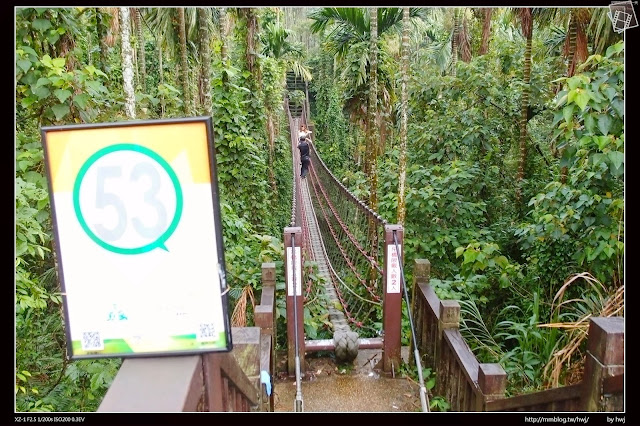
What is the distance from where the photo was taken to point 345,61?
21.5 feet

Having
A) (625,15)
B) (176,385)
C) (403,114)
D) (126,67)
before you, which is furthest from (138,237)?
(403,114)

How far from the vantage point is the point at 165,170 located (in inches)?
32.2

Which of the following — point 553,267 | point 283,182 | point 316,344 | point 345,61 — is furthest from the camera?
point 283,182

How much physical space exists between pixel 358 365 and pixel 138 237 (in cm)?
251

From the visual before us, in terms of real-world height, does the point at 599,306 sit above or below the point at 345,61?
below

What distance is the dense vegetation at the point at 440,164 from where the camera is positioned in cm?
238

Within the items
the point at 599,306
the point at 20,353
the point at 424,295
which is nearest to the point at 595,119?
the point at 599,306

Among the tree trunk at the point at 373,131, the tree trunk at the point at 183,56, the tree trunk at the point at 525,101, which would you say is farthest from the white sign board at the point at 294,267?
the tree trunk at the point at 525,101

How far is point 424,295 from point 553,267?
131 cm

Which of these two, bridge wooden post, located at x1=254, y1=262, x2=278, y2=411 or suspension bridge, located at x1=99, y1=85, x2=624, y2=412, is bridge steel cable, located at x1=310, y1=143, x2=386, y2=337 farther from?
bridge wooden post, located at x1=254, y1=262, x2=278, y2=411

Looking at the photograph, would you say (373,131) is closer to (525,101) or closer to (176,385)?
(525,101)

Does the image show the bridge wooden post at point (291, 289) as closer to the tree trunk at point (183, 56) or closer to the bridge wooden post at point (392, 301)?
the bridge wooden post at point (392, 301)

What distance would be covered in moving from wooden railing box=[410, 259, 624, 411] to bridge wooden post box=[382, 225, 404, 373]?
17cm
